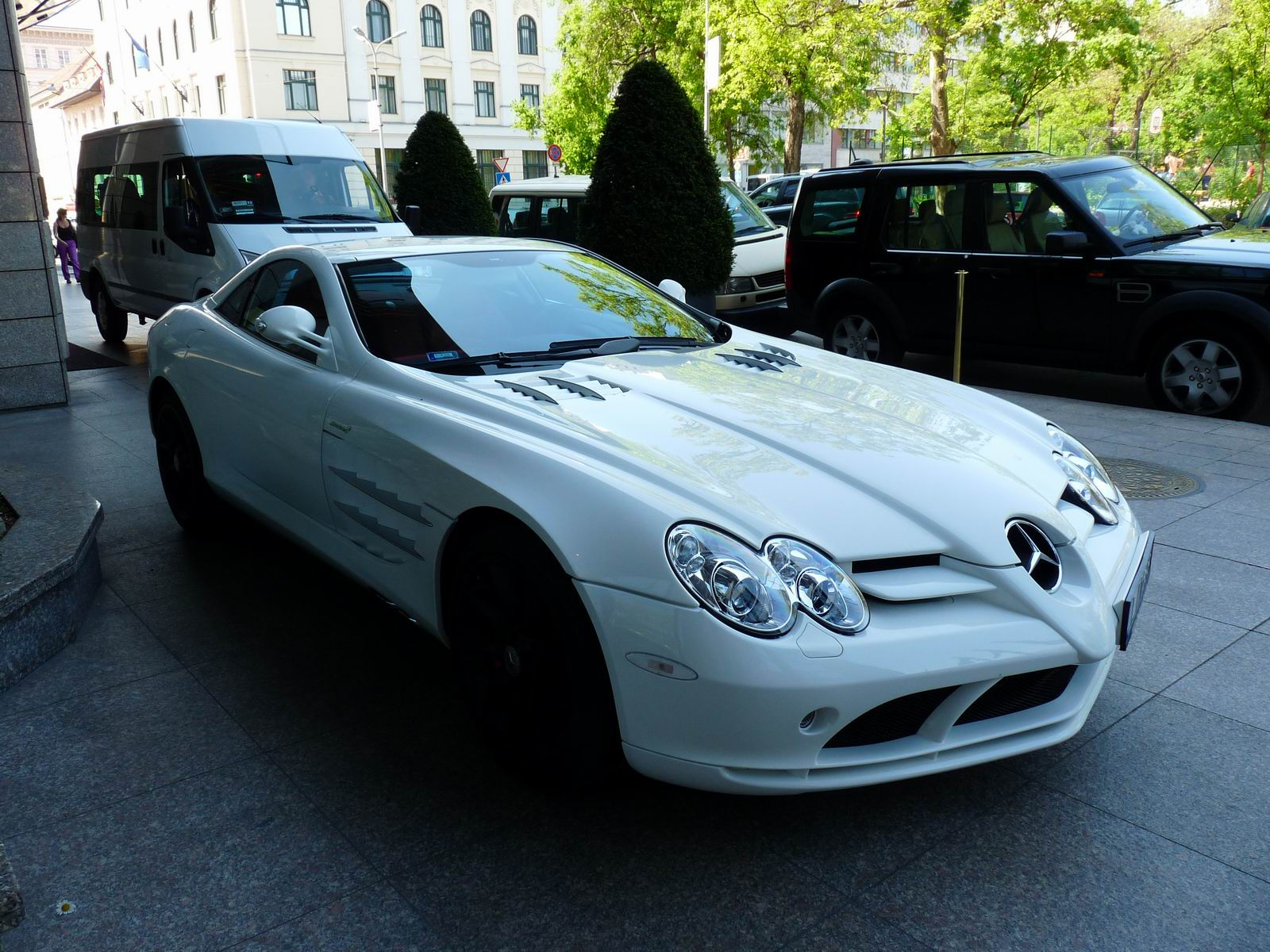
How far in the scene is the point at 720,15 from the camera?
96.6 feet

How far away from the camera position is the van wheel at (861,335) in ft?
30.9

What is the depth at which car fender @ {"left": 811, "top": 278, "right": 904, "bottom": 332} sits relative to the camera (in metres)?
9.33

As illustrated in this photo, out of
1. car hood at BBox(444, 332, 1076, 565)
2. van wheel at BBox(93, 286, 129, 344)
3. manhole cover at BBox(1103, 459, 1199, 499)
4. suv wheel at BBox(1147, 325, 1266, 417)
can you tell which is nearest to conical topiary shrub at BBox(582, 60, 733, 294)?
suv wheel at BBox(1147, 325, 1266, 417)

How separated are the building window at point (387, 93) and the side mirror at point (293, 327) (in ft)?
174

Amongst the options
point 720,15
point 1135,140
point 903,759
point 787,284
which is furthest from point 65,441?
point 1135,140

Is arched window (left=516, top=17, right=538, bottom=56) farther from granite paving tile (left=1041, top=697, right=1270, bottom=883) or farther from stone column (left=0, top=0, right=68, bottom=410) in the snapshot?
granite paving tile (left=1041, top=697, right=1270, bottom=883)

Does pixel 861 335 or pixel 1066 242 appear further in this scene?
pixel 861 335

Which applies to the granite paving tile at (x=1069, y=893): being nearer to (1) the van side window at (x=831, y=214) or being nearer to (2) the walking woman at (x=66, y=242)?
(1) the van side window at (x=831, y=214)

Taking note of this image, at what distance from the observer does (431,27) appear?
54.4m

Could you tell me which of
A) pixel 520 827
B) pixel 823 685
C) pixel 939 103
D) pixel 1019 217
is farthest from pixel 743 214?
pixel 939 103

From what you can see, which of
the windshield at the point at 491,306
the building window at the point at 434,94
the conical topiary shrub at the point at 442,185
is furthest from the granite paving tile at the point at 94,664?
the building window at the point at 434,94

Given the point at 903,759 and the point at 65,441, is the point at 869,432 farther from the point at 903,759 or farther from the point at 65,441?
the point at 65,441

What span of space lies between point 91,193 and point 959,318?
32.6 feet

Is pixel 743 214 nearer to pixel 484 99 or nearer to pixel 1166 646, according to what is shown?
pixel 1166 646
